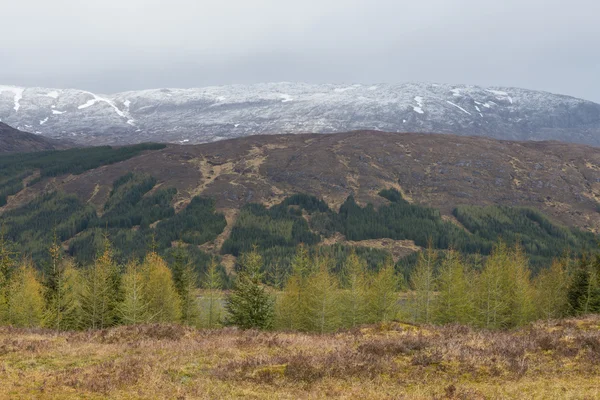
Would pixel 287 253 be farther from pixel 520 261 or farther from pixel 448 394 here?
pixel 448 394

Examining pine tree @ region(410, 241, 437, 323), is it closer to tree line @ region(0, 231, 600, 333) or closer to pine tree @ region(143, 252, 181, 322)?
tree line @ region(0, 231, 600, 333)

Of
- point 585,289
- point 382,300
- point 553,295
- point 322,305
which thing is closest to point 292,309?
point 322,305

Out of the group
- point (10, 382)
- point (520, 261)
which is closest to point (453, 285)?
point (520, 261)

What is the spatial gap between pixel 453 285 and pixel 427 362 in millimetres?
48603

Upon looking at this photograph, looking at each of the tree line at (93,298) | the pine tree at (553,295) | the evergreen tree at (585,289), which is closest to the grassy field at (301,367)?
the tree line at (93,298)

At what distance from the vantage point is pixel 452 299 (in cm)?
6072

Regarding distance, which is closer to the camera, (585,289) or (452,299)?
(585,289)

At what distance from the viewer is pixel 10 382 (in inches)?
520

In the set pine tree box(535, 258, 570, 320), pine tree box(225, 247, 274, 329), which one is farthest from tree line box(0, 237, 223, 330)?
pine tree box(535, 258, 570, 320)

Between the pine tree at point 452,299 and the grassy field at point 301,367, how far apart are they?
4015cm

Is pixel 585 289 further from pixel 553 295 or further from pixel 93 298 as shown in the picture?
pixel 93 298

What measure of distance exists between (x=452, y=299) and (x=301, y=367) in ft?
166

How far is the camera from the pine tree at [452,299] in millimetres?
59844

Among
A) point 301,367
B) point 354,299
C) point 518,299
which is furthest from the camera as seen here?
point 518,299
